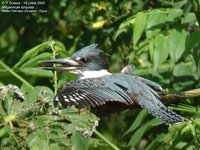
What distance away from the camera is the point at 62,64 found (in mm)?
3020

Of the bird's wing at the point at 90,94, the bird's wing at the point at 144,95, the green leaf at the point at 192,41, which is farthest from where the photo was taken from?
the green leaf at the point at 192,41

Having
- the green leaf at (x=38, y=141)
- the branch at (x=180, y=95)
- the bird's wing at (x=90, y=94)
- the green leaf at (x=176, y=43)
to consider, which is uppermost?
the green leaf at (x=176, y=43)

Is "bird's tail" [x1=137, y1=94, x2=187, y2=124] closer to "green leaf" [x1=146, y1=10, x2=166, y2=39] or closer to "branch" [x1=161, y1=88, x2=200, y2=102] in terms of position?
"branch" [x1=161, y1=88, x2=200, y2=102]

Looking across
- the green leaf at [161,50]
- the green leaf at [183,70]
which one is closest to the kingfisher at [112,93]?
the green leaf at [161,50]

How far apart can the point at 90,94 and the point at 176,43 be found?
0.52 metres

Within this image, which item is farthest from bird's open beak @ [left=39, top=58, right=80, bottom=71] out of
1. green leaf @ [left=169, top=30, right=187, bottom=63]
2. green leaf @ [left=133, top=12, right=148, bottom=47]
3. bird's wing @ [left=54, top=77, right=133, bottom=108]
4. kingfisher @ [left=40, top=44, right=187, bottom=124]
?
green leaf @ [left=169, top=30, right=187, bottom=63]

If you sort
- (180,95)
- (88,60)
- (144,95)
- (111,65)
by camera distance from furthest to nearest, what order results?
(111,65) < (88,60) < (144,95) < (180,95)

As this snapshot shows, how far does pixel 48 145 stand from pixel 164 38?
1.01m

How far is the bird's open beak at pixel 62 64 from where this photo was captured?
9.39 feet

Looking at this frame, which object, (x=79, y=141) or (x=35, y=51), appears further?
(x=35, y=51)

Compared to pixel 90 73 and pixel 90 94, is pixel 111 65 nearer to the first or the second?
pixel 90 73

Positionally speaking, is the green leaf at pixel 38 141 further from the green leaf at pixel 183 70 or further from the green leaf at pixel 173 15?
the green leaf at pixel 183 70

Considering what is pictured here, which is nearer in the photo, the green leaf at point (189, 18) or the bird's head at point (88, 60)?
the green leaf at point (189, 18)

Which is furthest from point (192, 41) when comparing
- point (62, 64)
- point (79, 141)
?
point (79, 141)
